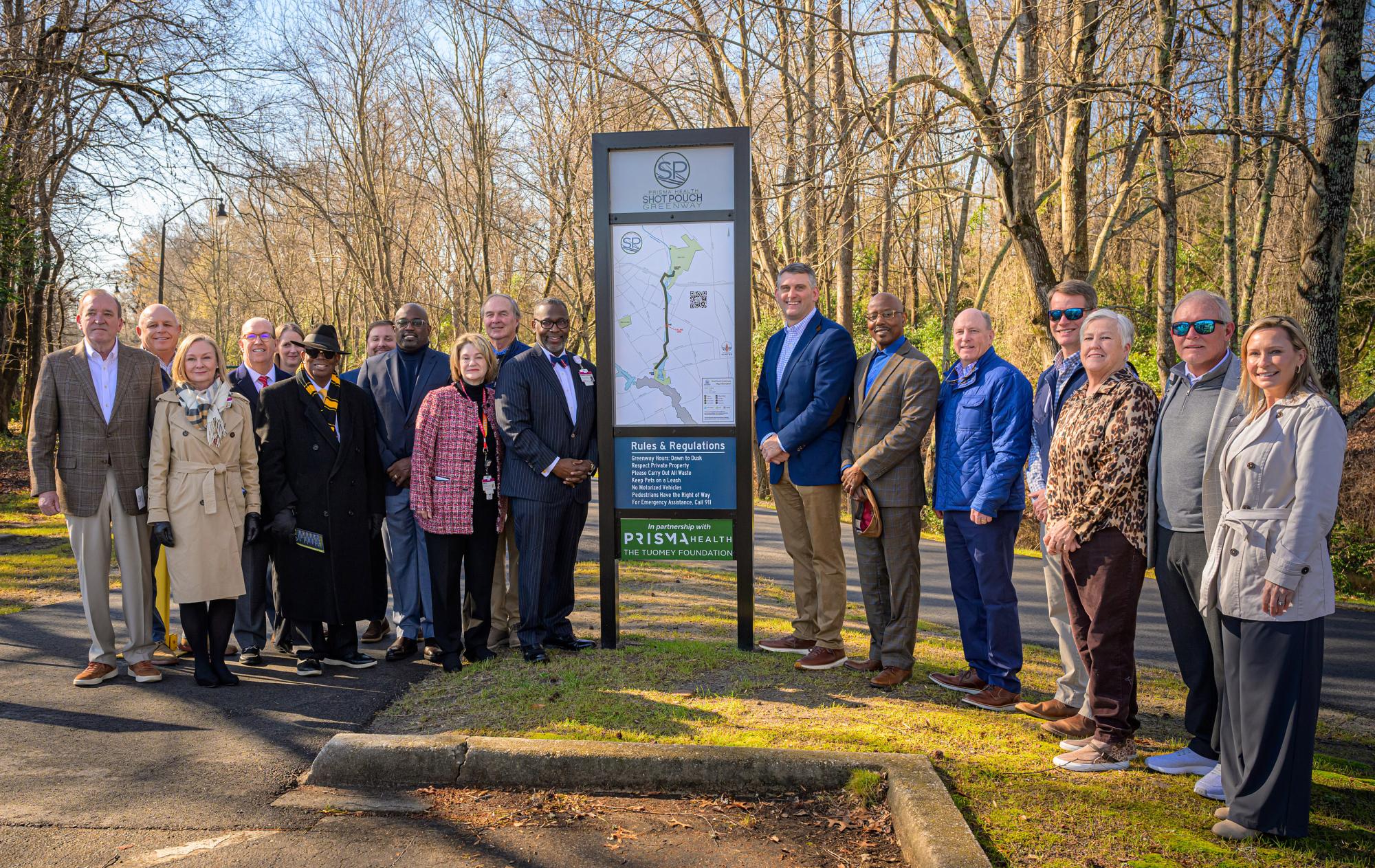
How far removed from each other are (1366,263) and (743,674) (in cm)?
2237

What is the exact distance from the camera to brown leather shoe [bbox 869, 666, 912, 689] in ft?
18.9

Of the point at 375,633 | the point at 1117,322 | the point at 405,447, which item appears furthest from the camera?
the point at 375,633

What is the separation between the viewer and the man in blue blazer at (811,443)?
6.19 meters

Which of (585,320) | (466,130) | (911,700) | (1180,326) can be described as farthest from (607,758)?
(466,130)

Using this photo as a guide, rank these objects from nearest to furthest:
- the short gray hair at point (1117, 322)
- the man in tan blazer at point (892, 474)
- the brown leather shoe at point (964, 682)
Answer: the short gray hair at point (1117, 322) < the brown leather shoe at point (964, 682) < the man in tan blazer at point (892, 474)

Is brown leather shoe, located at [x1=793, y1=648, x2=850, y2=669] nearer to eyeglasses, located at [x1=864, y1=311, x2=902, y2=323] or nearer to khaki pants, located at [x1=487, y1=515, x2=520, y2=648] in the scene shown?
khaki pants, located at [x1=487, y1=515, x2=520, y2=648]

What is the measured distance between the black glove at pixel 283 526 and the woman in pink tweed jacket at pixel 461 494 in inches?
31.1

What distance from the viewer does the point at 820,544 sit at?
6.29 m

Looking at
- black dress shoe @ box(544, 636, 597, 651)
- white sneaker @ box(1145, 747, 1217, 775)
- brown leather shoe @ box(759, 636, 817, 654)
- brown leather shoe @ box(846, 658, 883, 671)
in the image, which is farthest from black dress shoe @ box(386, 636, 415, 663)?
white sneaker @ box(1145, 747, 1217, 775)

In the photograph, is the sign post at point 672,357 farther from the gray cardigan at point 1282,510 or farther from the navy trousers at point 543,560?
the gray cardigan at point 1282,510

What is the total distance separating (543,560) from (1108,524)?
353 centimetres

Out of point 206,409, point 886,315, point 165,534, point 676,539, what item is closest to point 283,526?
point 165,534

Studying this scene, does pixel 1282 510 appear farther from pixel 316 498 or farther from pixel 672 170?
pixel 316 498

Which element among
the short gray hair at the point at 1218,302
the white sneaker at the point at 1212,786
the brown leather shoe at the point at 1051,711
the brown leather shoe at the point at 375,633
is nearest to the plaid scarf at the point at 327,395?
the brown leather shoe at the point at 375,633
